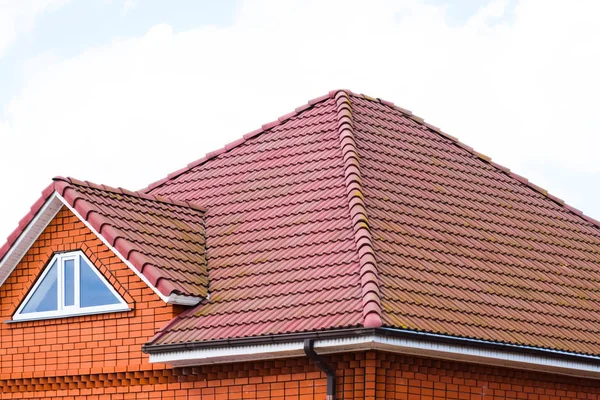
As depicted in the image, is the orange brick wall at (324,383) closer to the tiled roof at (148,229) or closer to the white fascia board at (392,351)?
the white fascia board at (392,351)

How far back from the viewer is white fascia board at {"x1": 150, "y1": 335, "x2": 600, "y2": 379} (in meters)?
13.5

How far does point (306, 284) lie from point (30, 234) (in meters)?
4.37

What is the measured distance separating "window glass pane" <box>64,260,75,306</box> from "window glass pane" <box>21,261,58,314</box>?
208 millimetres

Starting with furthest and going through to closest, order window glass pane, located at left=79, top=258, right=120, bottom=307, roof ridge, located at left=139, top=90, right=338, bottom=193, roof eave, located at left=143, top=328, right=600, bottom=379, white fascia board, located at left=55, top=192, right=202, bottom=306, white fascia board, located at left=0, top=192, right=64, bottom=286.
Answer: roof ridge, located at left=139, top=90, right=338, bottom=193, white fascia board, located at left=0, top=192, right=64, bottom=286, window glass pane, located at left=79, top=258, right=120, bottom=307, white fascia board, located at left=55, top=192, right=202, bottom=306, roof eave, located at left=143, top=328, right=600, bottom=379

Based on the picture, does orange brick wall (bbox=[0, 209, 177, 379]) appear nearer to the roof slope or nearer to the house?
the house

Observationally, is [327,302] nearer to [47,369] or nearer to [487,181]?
[47,369]

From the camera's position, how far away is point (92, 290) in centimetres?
1638

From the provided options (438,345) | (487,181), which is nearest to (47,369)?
(438,345)

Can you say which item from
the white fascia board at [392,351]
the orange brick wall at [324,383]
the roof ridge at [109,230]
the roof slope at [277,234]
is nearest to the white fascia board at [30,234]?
the roof ridge at [109,230]

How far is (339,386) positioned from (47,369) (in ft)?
15.6

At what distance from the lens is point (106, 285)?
1620cm

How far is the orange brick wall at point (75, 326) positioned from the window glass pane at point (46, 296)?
0.14m

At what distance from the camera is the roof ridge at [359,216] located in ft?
44.3

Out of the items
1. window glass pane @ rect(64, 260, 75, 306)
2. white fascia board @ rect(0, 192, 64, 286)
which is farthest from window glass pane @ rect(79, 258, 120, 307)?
white fascia board @ rect(0, 192, 64, 286)
